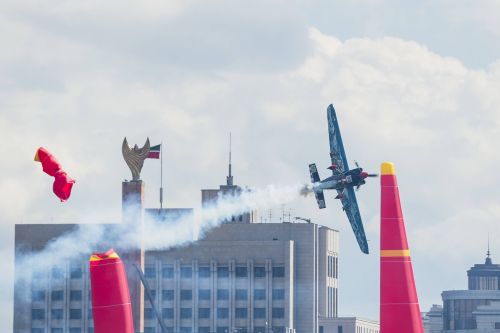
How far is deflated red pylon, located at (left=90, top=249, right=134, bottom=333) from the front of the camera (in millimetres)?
106500

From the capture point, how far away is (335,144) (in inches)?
6786

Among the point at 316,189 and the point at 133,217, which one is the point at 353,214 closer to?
the point at 316,189

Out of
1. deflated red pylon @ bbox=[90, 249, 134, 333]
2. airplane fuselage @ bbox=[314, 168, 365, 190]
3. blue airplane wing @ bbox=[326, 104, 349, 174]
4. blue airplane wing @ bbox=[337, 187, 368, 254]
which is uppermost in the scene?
blue airplane wing @ bbox=[326, 104, 349, 174]

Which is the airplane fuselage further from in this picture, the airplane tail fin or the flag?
the flag

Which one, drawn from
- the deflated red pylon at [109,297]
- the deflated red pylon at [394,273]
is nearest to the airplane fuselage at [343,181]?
the deflated red pylon at [109,297]

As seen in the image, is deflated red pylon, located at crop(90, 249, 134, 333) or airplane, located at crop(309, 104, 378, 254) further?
airplane, located at crop(309, 104, 378, 254)

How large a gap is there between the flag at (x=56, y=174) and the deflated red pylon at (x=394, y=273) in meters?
25.2

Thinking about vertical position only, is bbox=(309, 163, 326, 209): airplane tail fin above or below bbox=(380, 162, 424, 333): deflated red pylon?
above

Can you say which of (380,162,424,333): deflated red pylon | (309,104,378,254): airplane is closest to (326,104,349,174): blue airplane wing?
(309,104,378,254): airplane

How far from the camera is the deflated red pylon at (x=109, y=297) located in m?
106

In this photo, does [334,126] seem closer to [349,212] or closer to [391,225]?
[349,212]

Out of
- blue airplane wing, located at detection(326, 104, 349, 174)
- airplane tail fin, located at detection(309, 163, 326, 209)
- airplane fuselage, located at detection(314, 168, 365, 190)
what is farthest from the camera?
blue airplane wing, located at detection(326, 104, 349, 174)

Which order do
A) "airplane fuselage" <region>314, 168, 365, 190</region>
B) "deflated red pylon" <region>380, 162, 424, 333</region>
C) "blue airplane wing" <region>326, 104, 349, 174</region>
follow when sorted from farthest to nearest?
1. "blue airplane wing" <region>326, 104, 349, 174</region>
2. "airplane fuselage" <region>314, 168, 365, 190</region>
3. "deflated red pylon" <region>380, 162, 424, 333</region>

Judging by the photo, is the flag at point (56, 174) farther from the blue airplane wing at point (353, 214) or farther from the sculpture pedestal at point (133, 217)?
the sculpture pedestal at point (133, 217)
